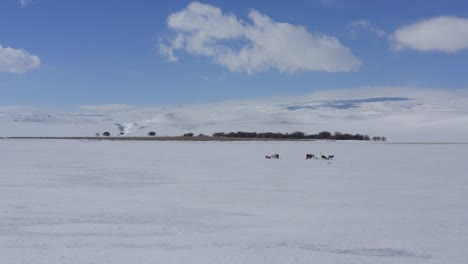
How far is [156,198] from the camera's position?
9500mm

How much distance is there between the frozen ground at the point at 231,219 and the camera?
566 centimetres

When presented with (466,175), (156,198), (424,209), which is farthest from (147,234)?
(466,175)

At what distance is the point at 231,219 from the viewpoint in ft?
24.7

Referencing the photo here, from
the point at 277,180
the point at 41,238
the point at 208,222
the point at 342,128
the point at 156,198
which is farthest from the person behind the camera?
the point at 342,128

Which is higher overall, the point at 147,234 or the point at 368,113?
the point at 368,113

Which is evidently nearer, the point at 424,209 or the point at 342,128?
the point at 424,209

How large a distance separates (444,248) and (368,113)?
113567 millimetres

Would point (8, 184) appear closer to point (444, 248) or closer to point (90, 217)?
point (90, 217)

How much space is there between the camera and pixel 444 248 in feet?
19.4

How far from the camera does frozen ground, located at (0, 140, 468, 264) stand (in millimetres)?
5656

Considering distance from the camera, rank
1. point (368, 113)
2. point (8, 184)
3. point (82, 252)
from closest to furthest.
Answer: point (82, 252) → point (8, 184) → point (368, 113)

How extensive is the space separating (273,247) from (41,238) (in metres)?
3.09

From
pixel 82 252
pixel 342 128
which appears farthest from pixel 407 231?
pixel 342 128

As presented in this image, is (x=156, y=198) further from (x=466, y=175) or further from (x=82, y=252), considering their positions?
(x=466, y=175)
